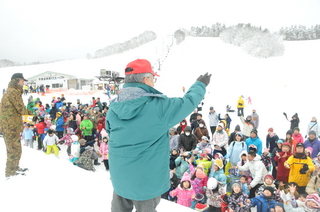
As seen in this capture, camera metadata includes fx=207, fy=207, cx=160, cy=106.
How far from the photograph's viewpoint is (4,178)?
3.14 m

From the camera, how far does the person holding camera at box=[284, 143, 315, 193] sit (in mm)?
4145

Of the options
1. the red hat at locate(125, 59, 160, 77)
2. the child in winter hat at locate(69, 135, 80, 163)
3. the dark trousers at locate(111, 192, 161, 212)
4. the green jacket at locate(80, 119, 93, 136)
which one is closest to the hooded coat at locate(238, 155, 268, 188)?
the dark trousers at locate(111, 192, 161, 212)

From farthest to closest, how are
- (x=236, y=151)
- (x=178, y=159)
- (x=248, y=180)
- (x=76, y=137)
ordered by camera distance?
(x=76, y=137), (x=236, y=151), (x=178, y=159), (x=248, y=180)

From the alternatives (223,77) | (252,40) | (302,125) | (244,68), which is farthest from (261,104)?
(252,40)

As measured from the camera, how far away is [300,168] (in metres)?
4.21

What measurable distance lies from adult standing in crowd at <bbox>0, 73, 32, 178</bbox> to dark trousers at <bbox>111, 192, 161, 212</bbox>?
2.26 m

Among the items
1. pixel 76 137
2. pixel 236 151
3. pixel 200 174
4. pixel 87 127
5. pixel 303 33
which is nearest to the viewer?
pixel 200 174

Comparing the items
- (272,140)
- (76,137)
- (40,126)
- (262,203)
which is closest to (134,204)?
(262,203)

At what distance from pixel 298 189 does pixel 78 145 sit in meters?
5.98

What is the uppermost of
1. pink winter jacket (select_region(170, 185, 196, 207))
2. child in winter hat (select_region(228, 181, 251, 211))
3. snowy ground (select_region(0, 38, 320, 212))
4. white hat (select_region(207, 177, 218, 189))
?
snowy ground (select_region(0, 38, 320, 212))

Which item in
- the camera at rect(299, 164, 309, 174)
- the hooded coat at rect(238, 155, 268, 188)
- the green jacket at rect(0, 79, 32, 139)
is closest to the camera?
the green jacket at rect(0, 79, 32, 139)

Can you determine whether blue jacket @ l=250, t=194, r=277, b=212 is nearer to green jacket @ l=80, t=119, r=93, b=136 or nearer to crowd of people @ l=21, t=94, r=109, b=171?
crowd of people @ l=21, t=94, r=109, b=171

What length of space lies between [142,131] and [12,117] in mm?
2663

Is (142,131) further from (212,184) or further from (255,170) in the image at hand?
(255,170)
